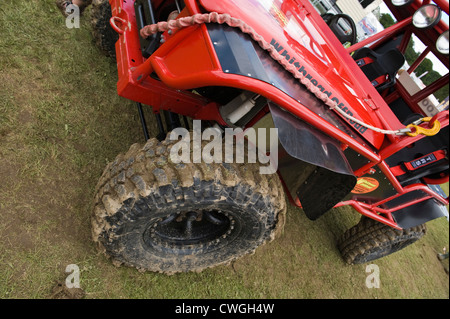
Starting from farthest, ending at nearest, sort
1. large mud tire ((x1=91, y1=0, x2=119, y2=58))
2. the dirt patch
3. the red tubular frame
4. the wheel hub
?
large mud tire ((x1=91, y1=0, x2=119, y2=58)), the wheel hub, the dirt patch, the red tubular frame

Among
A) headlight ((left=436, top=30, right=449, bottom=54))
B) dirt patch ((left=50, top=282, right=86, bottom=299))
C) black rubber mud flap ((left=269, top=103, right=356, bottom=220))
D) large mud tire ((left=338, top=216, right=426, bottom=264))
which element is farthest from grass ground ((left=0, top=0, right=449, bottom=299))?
headlight ((left=436, top=30, right=449, bottom=54))

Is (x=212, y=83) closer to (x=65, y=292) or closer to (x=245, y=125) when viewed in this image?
(x=245, y=125)

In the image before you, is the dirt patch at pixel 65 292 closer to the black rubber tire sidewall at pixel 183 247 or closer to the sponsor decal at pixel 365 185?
the black rubber tire sidewall at pixel 183 247

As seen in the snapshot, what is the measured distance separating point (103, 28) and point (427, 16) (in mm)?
2259

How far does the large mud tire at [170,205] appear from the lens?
1.36m

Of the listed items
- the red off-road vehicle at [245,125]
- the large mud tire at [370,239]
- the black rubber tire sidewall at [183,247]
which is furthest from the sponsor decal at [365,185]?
the black rubber tire sidewall at [183,247]

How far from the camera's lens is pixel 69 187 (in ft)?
6.23

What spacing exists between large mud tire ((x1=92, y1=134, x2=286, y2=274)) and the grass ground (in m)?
0.31

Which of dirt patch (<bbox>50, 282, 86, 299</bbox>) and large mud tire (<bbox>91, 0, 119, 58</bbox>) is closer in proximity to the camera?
dirt patch (<bbox>50, 282, 86, 299</bbox>)

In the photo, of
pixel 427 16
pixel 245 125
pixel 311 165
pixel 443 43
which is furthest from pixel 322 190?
pixel 427 16

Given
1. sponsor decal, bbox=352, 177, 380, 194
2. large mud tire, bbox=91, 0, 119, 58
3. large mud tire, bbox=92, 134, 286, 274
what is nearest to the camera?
large mud tire, bbox=92, 134, 286, 274

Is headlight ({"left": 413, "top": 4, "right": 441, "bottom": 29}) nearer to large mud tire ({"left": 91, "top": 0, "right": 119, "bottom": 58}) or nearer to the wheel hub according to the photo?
the wheel hub

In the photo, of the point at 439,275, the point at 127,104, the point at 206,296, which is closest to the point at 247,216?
the point at 206,296

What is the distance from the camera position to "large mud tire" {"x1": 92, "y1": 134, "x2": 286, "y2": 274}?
1.36 m
